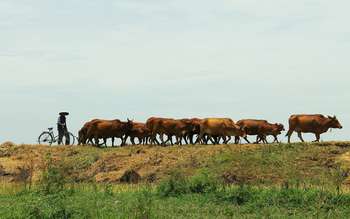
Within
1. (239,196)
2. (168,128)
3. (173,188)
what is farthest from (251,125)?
(239,196)

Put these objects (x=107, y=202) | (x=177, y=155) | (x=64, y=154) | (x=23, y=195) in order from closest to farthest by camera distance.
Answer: (x=107, y=202) < (x=23, y=195) < (x=177, y=155) < (x=64, y=154)

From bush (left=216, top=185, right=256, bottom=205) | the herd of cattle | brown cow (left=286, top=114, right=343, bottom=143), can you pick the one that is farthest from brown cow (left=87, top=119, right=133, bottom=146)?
bush (left=216, top=185, right=256, bottom=205)

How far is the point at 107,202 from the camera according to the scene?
1582cm

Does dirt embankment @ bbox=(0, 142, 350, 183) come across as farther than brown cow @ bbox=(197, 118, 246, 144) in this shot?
No

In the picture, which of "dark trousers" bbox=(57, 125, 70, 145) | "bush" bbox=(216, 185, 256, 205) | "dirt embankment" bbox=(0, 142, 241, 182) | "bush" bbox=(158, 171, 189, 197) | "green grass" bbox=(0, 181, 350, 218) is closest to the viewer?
"green grass" bbox=(0, 181, 350, 218)

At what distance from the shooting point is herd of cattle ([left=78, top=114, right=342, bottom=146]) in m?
34.6

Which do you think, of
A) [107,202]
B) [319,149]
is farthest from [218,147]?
[107,202]

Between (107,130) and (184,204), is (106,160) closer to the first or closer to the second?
(107,130)

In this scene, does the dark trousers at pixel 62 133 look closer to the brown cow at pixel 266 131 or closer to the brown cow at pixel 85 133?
the brown cow at pixel 85 133

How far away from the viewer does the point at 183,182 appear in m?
18.2

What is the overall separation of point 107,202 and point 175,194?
2.49m

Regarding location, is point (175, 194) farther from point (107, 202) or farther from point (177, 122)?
point (177, 122)

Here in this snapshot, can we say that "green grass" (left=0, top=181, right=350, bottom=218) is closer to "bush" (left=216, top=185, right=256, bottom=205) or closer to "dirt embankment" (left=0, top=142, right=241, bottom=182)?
"bush" (left=216, top=185, right=256, bottom=205)

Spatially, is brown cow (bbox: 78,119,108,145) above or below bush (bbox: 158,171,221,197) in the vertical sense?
above
